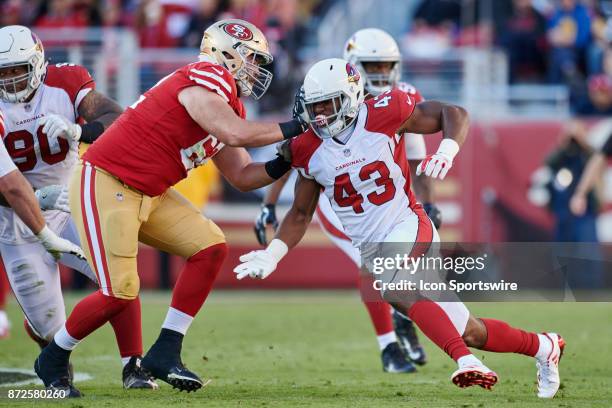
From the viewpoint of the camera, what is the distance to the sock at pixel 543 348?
18.6 feet

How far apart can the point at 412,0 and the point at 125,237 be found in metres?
9.36

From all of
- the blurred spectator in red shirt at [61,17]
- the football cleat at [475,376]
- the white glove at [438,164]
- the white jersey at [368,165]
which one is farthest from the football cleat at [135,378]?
the blurred spectator in red shirt at [61,17]

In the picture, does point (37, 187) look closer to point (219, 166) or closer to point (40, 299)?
point (40, 299)

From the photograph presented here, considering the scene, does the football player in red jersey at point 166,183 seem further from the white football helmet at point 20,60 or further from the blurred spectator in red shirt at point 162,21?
the blurred spectator in red shirt at point 162,21

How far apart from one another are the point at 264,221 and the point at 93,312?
1.69m

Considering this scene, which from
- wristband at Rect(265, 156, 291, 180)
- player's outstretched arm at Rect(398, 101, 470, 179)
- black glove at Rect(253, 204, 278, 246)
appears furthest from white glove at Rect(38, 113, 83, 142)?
player's outstretched arm at Rect(398, 101, 470, 179)

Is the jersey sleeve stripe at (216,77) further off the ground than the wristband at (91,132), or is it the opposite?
the jersey sleeve stripe at (216,77)

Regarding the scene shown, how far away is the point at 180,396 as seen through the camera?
19.1ft

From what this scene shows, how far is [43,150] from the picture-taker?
6297mm

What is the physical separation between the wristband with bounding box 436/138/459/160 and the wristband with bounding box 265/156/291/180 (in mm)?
774

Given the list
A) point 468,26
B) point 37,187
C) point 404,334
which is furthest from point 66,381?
point 468,26

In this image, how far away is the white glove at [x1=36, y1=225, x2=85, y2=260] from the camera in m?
5.91

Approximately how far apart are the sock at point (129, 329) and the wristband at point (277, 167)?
1027 mm

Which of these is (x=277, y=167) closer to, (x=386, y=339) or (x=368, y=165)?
(x=368, y=165)
